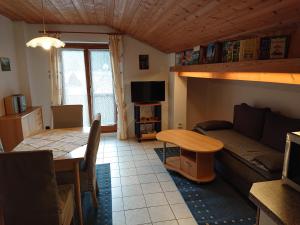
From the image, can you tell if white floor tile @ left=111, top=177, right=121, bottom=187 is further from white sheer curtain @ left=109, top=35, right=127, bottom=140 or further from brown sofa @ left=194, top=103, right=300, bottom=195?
white sheer curtain @ left=109, top=35, right=127, bottom=140

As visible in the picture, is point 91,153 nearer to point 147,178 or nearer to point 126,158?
point 147,178

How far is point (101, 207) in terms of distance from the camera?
2.61 metres

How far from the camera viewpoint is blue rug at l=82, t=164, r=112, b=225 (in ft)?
7.79

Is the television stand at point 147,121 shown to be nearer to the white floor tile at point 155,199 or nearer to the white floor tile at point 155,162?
the white floor tile at point 155,162

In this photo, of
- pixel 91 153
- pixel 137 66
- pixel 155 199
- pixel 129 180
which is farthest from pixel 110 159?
pixel 137 66

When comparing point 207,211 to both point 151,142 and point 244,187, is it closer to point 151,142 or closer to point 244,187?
point 244,187

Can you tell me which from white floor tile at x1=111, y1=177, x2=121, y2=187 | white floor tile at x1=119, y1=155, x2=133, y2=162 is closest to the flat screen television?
white floor tile at x1=119, y1=155, x2=133, y2=162

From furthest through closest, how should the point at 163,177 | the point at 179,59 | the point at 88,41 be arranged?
the point at 88,41, the point at 179,59, the point at 163,177

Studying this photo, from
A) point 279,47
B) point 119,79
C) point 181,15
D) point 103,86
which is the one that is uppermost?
point 181,15

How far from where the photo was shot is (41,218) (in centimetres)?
164

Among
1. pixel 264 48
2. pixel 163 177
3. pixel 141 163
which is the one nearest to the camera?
pixel 264 48

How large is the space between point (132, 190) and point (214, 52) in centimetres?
225

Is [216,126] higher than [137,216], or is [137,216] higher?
[216,126]

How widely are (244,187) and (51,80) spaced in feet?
13.4
